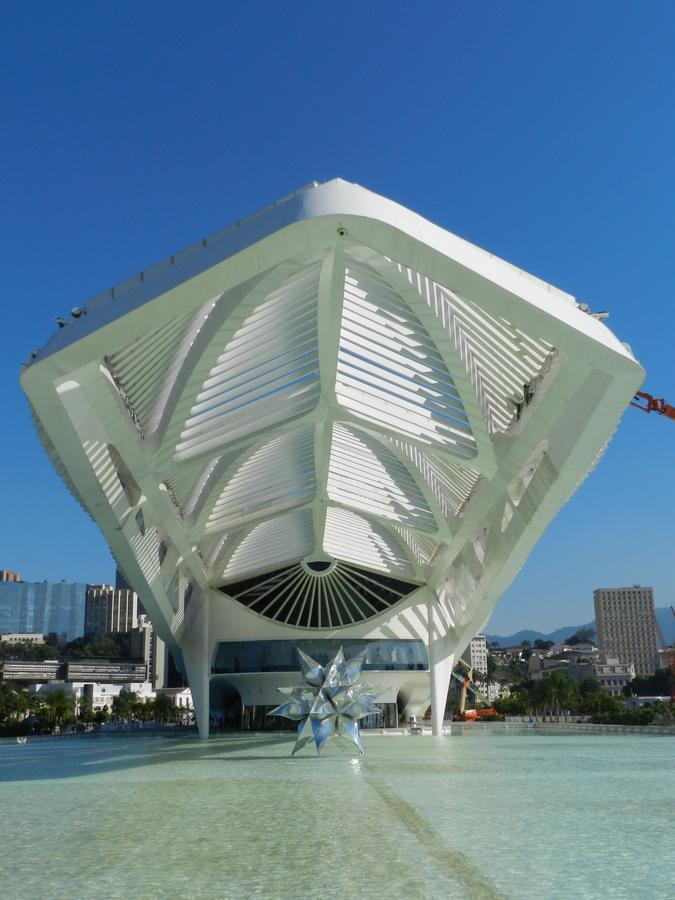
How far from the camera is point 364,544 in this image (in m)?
38.0

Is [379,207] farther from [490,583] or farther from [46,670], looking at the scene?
[46,670]

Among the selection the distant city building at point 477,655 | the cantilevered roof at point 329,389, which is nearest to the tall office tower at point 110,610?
the distant city building at point 477,655

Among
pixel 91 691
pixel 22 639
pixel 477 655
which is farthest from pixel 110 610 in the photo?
pixel 91 691

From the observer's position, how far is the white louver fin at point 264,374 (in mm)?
17906

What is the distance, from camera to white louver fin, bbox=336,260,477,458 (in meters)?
17.2

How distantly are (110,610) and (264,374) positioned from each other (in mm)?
159742

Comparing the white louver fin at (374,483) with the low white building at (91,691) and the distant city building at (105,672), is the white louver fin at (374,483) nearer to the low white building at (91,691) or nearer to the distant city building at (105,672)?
the low white building at (91,691)

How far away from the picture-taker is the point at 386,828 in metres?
8.61

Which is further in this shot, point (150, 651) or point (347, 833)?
point (150, 651)

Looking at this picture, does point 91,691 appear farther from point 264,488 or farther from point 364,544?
point 264,488

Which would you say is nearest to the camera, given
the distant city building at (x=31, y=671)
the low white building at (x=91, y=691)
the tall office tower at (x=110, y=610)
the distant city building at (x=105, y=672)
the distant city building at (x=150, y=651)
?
the low white building at (x=91, y=691)

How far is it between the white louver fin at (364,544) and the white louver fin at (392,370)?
13.5m

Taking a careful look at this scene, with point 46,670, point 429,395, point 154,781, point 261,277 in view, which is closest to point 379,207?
point 261,277

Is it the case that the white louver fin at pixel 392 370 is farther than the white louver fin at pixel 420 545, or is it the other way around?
the white louver fin at pixel 420 545
